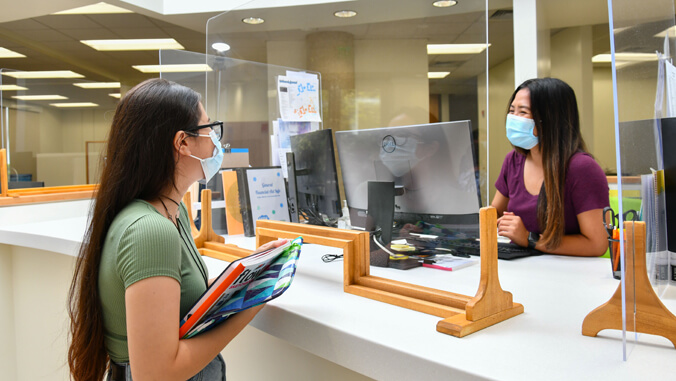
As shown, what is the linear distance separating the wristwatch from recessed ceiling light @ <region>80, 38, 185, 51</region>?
6.34 m

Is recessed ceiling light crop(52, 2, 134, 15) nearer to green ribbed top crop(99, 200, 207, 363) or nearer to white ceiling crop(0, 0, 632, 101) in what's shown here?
white ceiling crop(0, 0, 632, 101)

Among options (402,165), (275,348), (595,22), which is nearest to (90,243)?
(275,348)

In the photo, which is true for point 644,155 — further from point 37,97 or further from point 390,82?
point 37,97

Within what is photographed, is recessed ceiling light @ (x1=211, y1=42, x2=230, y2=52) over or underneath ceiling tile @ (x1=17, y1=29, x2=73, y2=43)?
underneath

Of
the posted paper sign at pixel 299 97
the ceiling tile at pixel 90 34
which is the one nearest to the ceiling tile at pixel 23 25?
the ceiling tile at pixel 90 34

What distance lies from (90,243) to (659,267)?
4.02ft

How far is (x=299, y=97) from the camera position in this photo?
6.99 feet

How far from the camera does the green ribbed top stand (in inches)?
34.7

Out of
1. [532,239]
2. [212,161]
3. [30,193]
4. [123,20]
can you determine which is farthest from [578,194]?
[123,20]

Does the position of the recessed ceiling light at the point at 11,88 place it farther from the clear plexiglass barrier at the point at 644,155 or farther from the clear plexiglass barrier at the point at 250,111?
the clear plexiglass barrier at the point at 644,155

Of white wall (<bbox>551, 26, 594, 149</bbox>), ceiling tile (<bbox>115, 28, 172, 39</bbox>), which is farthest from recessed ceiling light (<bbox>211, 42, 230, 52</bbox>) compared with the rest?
white wall (<bbox>551, 26, 594, 149</bbox>)

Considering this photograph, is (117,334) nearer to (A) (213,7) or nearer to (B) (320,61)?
(B) (320,61)

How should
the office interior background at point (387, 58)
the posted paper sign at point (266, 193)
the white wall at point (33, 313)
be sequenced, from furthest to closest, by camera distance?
the white wall at point (33, 313) → the posted paper sign at point (266, 193) → the office interior background at point (387, 58)

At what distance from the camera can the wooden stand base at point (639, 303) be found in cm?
86
